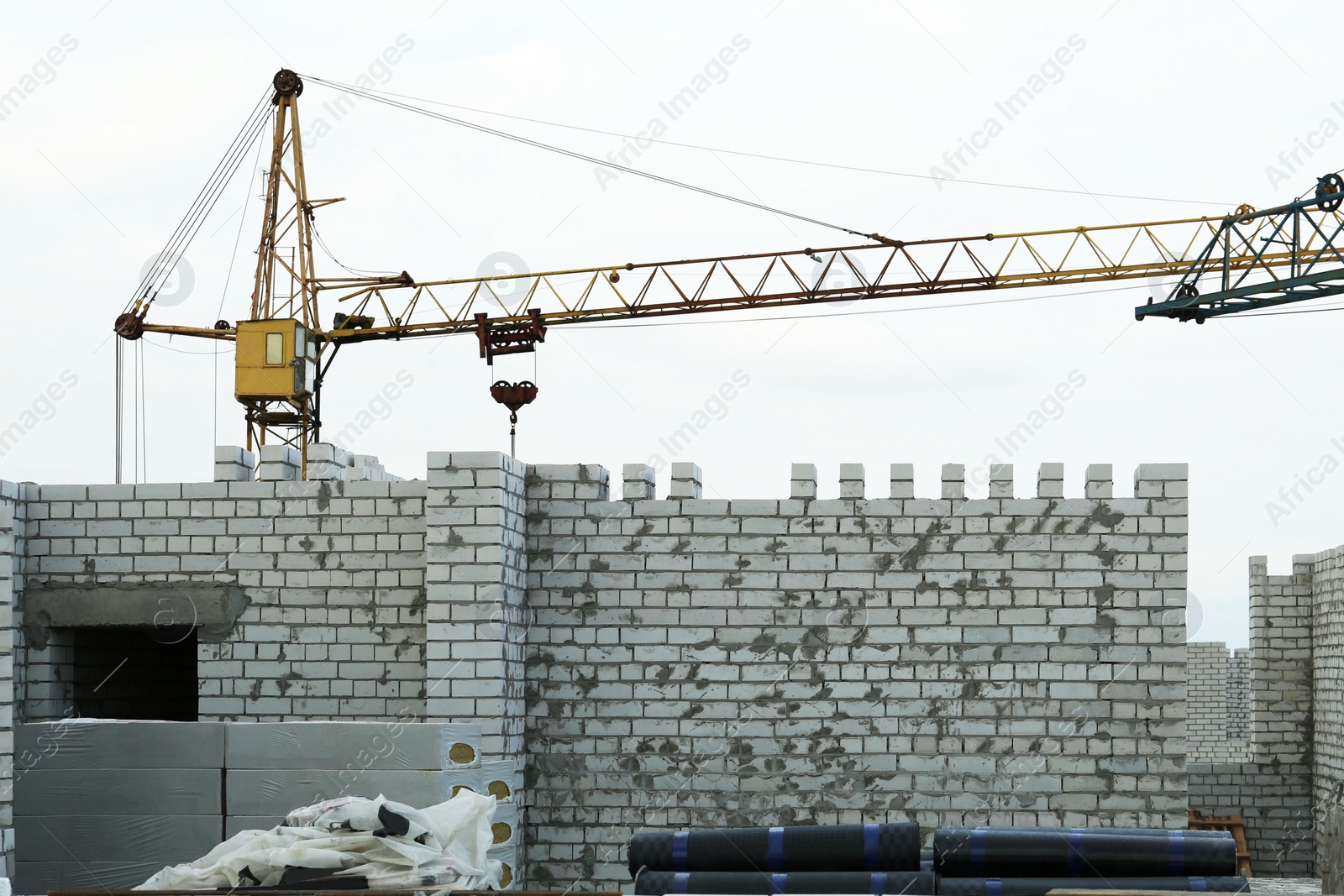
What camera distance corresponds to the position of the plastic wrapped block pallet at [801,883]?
27.5 ft

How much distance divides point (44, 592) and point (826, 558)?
667 cm

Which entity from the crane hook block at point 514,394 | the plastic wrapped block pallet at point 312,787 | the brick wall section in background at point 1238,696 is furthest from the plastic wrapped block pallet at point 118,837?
the brick wall section in background at point 1238,696

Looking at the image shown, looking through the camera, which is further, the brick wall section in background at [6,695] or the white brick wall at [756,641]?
the white brick wall at [756,641]

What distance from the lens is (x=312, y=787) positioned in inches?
436

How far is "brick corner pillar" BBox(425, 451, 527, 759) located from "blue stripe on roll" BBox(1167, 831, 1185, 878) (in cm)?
566

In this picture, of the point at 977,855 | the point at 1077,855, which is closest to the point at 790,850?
the point at 977,855

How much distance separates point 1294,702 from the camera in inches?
697

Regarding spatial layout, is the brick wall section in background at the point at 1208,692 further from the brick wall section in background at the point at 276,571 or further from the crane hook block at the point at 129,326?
the crane hook block at the point at 129,326

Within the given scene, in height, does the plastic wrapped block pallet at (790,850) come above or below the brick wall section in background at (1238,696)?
above

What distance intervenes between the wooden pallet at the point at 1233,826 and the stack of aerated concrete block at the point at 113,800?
11.0 m

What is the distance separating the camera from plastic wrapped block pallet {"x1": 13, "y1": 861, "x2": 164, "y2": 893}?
1098cm

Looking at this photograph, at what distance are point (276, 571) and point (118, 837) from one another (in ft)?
9.20

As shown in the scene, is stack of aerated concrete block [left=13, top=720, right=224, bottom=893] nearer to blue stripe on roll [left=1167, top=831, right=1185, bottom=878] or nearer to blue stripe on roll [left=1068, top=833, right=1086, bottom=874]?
blue stripe on roll [left=1068, top=833, right=1086, bottom=874]

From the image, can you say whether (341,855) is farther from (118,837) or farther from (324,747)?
(118,837)
